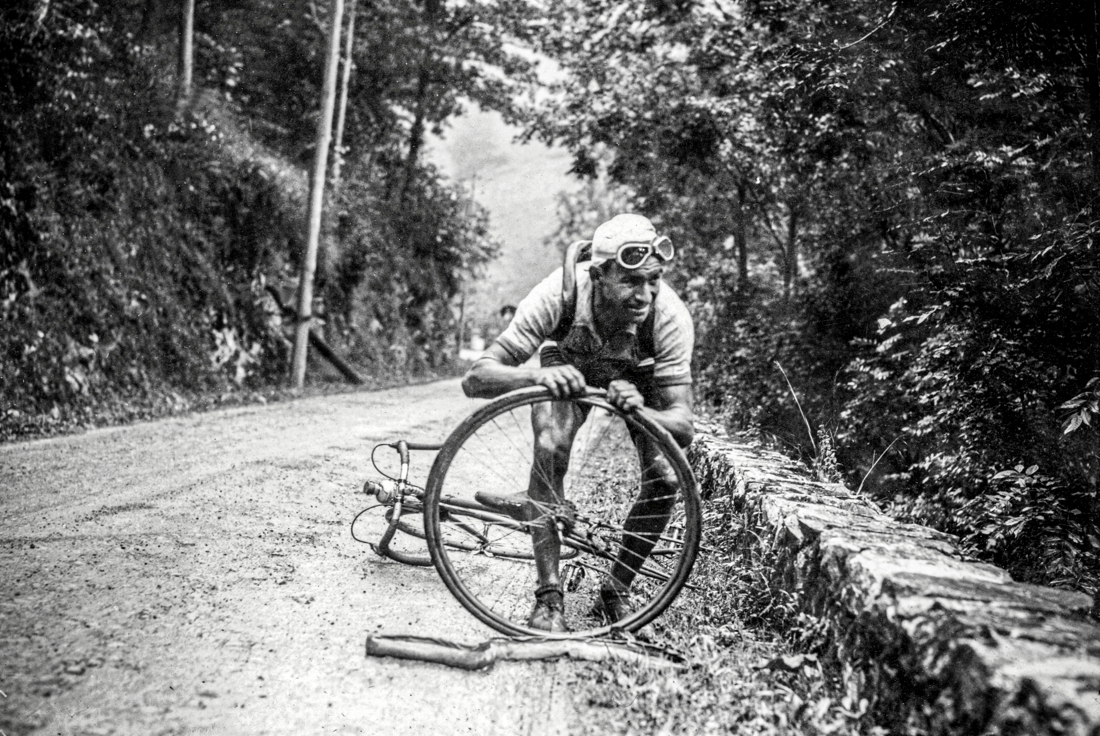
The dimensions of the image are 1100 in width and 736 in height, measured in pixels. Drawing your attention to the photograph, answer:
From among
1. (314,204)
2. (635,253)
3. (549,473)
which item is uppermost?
(314,204)

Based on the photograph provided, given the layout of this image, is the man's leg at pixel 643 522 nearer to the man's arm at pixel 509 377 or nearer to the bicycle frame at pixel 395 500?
the man's arm at pixel 509 377

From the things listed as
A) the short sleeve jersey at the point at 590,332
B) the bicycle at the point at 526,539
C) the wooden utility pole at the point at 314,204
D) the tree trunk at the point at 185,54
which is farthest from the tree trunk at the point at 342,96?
the short sleeve jersey at the point at 590,332

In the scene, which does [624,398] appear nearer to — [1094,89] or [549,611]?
[549,611]

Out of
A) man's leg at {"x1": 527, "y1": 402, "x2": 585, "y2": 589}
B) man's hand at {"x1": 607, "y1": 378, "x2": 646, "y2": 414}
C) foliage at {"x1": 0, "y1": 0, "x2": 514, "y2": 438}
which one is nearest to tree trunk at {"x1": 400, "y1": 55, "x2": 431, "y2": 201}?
foliage at {"x1": 0, "y1": 0, "x2": 514, "y2": 438}

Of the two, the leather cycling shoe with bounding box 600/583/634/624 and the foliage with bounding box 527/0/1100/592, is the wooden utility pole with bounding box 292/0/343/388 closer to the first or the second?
the foliage with bounding box 527/0/1100/592

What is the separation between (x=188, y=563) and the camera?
3.45 m

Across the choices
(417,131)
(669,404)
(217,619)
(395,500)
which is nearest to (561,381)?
(669,404)

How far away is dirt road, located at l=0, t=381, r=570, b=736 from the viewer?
7.32 ft

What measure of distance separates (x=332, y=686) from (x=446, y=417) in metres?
8.37

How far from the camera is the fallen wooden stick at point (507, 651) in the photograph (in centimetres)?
266

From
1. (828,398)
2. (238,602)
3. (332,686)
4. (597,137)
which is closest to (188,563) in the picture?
(238,602)

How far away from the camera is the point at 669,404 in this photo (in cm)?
320

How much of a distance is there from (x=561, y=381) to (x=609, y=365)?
554 millimetres

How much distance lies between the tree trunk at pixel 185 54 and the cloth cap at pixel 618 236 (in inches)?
498
